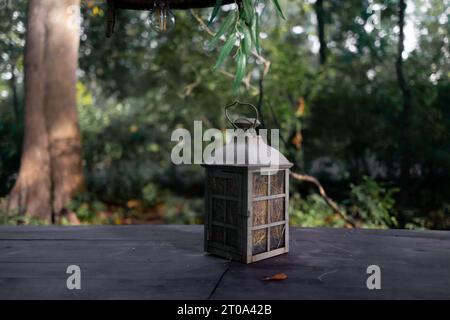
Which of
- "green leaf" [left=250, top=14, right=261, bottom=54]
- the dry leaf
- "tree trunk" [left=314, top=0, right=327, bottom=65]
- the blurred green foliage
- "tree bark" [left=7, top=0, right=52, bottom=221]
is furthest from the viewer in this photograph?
"tree trunk" [left=314, top=0, right=327, bottom=65]

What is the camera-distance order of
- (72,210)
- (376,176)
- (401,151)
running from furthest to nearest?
1. (376,176)
2. (401,151)
3. (72,210)

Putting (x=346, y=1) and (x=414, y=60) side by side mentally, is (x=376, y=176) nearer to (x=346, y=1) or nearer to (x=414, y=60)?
(x=414, y=60)

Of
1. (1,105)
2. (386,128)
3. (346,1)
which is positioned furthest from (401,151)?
(1,105)

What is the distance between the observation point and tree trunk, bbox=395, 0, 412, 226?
18.4 feet

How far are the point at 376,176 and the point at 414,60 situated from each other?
75.3 inches

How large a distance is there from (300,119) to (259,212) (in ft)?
16.7

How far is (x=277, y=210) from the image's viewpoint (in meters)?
2.07

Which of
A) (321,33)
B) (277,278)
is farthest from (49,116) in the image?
(321,33)

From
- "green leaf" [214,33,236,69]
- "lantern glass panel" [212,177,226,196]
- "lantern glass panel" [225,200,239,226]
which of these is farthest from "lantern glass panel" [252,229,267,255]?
"green leaf" [214,33,236,69]

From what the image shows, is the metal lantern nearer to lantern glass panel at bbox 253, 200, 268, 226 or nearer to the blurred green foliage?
lantern glass panel at bbox 253, 200, 268, 226

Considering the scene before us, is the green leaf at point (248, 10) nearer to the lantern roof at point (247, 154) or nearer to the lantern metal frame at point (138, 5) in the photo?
the lantern metal frame at point (138, 5)

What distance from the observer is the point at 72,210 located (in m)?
5.23

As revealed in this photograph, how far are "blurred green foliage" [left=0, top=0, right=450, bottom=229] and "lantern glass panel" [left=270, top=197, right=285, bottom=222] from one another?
126 inches

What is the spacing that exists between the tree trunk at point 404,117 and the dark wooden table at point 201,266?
3590 millimetres
